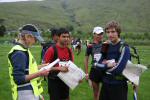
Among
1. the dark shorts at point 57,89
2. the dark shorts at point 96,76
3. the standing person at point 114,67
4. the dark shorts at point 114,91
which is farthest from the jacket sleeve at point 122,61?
the dark shorts at point 57,89

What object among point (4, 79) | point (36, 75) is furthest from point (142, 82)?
point (36, 75)

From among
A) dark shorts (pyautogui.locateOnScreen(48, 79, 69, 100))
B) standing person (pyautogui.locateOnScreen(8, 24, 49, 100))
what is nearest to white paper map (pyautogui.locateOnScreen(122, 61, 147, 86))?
standing person (pyautogui.locateOnScreen(8, 24, 49, 100))

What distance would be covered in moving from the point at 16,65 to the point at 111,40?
6.27ft

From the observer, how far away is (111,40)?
7.17 meters

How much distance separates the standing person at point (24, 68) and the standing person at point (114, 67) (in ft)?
4.35

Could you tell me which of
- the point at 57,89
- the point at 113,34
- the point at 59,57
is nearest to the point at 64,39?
the point at 59,57

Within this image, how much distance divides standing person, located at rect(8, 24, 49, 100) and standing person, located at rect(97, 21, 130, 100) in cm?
133

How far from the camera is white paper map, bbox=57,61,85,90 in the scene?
7.75 meters

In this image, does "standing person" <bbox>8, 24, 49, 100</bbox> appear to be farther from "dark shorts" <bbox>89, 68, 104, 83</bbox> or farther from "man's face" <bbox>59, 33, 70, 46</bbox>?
"dark shorts" <bbox>89, 68, 104, 83</bbox>

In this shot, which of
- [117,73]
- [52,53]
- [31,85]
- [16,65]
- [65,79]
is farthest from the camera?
[52,53]

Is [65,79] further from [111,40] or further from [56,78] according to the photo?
[111,40]

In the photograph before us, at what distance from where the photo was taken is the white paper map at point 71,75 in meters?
7.75

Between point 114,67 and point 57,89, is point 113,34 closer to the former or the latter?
point 114,67

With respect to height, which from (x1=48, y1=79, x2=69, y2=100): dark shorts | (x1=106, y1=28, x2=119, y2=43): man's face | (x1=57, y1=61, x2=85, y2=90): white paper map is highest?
(x1=106, y1=28, x2=119, y2=43): man's face
